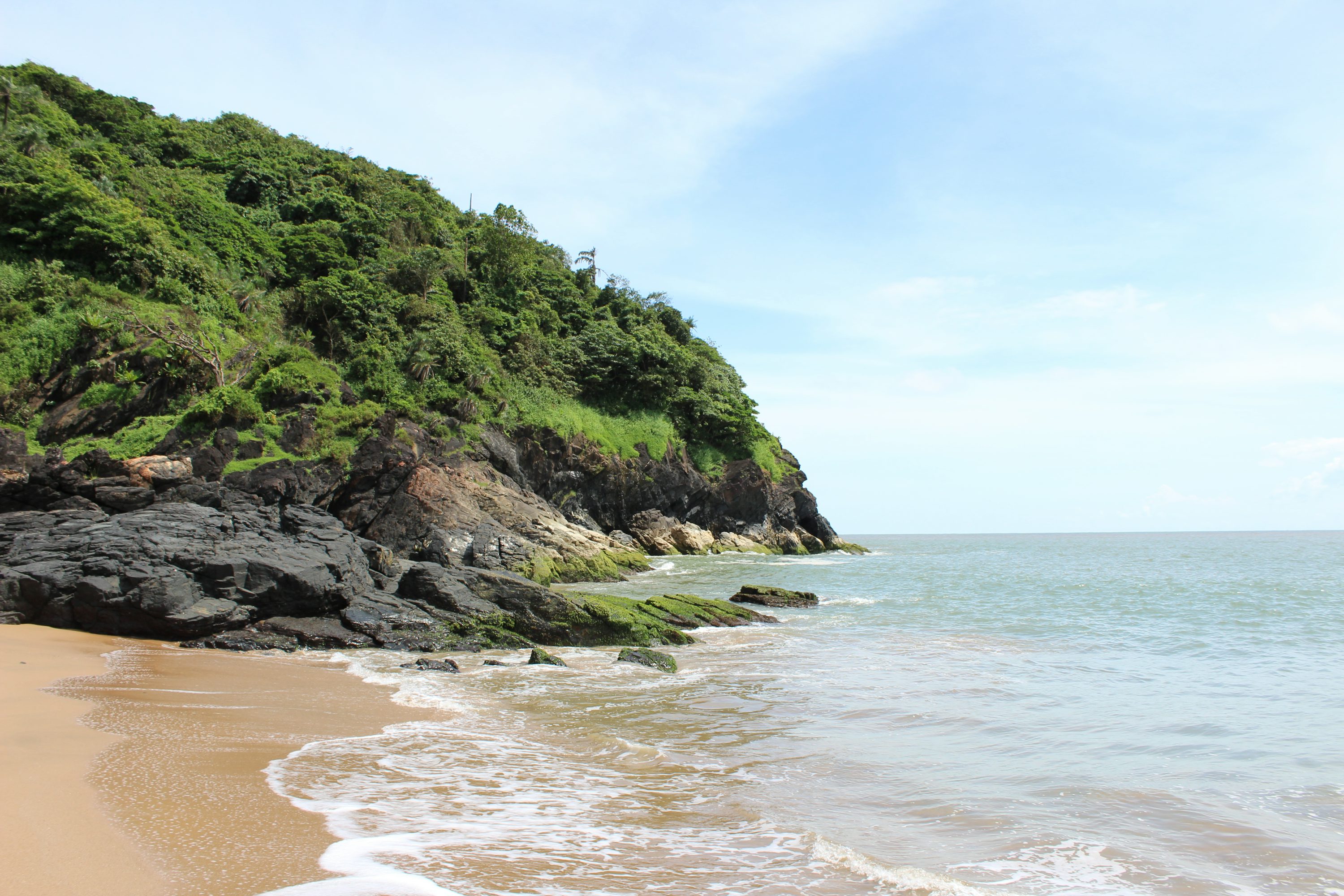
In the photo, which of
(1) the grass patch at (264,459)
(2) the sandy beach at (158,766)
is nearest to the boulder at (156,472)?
(1) the grass patch at (264,459)

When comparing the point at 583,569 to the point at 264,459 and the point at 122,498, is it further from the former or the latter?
the point at 122,498

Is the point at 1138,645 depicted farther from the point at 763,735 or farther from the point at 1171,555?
the point at 1171,555

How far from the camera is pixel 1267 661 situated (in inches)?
513

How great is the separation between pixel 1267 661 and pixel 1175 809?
951 cm

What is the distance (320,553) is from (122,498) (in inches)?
327

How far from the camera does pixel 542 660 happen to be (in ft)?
41.2

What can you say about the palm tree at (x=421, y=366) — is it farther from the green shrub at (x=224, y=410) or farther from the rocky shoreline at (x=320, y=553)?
the green shrub at (x=224, y=410)

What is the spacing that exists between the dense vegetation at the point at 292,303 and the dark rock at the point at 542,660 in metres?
15.3

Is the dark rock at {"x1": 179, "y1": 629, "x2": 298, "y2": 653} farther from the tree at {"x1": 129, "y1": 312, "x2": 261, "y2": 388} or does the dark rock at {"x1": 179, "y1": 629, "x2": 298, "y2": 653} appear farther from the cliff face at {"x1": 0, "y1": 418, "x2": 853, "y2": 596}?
the tree at {"x1": 129, "y1": 312, "x2": 261, "y2": 388}

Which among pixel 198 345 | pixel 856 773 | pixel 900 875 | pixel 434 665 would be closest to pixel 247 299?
pixel 198 345

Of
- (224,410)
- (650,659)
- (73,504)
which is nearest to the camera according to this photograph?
(650,659)

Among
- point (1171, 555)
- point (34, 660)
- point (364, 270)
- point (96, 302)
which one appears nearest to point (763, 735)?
point (34, 660)

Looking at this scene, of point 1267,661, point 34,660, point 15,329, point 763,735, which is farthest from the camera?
point 15,329

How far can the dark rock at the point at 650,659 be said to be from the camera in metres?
12.5
